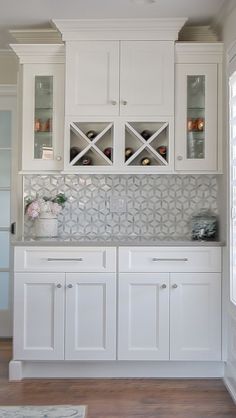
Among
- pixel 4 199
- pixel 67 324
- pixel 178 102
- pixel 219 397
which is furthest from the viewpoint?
pixel 4 199

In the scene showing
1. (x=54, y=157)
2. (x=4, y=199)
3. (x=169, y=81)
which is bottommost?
(x=4, y=199)

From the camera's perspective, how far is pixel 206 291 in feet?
11.6

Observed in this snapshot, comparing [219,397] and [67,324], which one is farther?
[67,324]

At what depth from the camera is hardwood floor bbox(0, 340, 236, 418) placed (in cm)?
303

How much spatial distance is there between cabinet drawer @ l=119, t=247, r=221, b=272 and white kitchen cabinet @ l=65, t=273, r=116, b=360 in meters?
0.17

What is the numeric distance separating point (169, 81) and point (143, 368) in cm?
210

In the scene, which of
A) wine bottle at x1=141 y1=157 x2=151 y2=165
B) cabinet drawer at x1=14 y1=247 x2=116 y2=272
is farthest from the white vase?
wine bottle at x1=141 y1=157 x2=151 y2=165

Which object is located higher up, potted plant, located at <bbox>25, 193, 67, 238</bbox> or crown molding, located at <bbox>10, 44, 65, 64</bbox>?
crown molding, located at <bbox>10, 44, 65, 64</bbox>

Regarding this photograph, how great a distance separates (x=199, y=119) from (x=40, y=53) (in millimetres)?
1294

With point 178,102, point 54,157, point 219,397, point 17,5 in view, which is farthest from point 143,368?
point 17,5

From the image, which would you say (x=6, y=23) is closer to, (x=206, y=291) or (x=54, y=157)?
(x=54, y=157)

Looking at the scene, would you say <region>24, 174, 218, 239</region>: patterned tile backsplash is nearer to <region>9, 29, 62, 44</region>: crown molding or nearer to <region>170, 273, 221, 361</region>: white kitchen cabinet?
<region>170, 273, 221, 361</region>: white kitchen cabinet

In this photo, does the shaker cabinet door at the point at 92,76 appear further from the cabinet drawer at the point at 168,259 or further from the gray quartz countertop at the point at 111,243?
the cabinet drawer at the point at 168,259

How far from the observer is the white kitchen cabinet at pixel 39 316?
3525 millimetres
